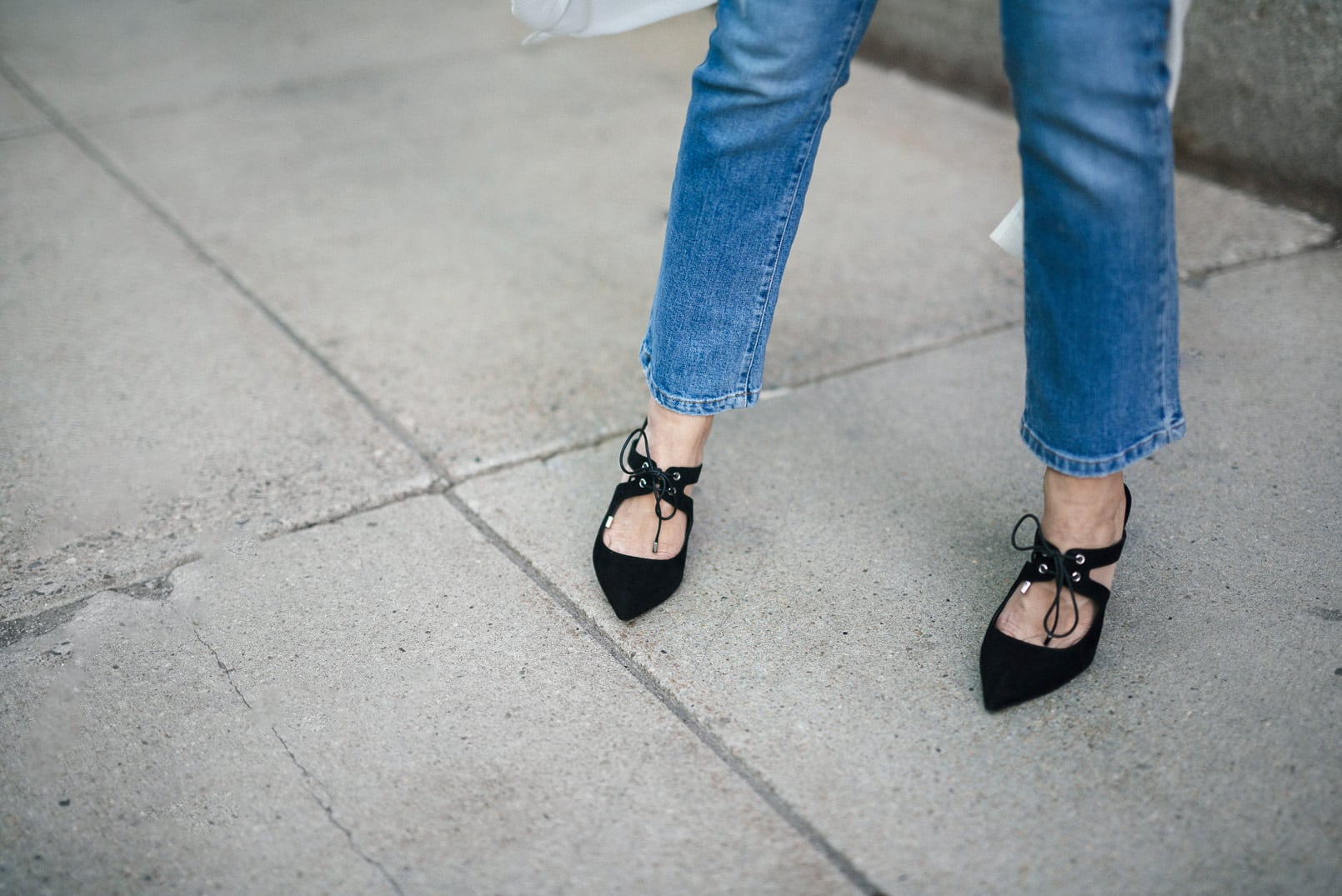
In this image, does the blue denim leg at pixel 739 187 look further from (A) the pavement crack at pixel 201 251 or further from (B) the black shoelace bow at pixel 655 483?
(A) the pavement crack at pixel 201 251

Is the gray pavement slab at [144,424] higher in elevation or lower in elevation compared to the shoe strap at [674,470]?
lower

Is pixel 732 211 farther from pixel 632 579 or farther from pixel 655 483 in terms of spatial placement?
pixel 632 579

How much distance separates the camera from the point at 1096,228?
4.41ft

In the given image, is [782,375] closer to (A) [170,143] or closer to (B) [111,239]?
(B) [111,239]

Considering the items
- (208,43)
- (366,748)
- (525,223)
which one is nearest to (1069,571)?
(366,748)

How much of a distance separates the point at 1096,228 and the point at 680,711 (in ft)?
2.74

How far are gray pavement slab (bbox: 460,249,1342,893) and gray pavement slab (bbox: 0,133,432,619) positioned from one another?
374 mm

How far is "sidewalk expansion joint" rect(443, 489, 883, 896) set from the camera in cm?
133

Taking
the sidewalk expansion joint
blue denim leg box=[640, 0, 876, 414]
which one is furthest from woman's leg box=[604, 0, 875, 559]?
the sidewalk expansion joint

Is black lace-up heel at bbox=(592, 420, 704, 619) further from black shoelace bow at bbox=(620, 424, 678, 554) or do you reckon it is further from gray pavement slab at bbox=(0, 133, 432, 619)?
gray pavement slab at bbox=(0, 133, 432, 619)

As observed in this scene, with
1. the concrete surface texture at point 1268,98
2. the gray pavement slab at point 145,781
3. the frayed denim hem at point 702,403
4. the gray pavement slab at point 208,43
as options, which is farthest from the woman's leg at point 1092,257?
the gray pavement slab at point 208,43

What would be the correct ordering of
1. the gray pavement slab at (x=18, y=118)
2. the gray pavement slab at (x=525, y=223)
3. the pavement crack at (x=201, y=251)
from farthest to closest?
the gray pavement slab at (x=18, y=118) < the gray pavement slab at (x=525, y=223) < the pavement crack at (x=201, y=251)

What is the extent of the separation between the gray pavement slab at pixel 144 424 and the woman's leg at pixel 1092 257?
114 centimetres

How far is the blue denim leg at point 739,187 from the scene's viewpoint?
1.44m
